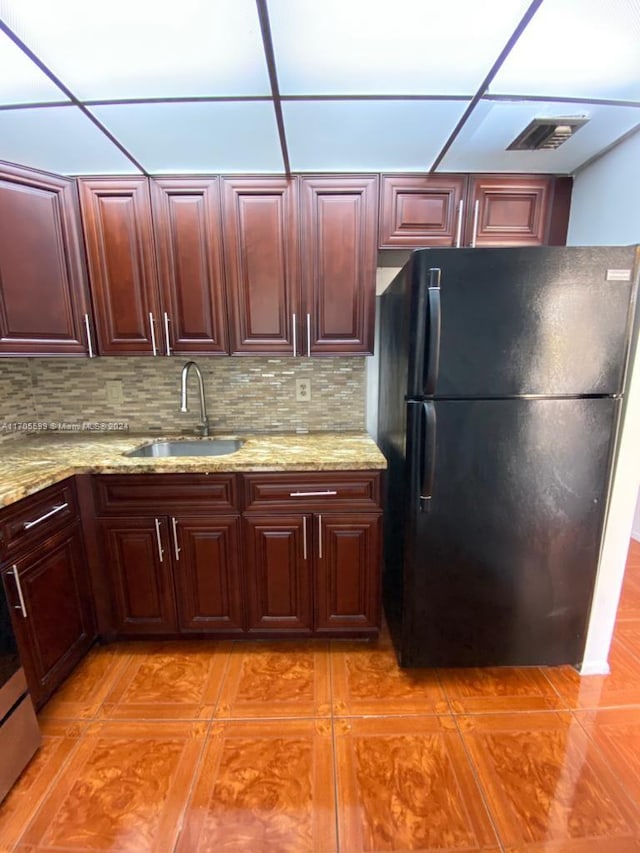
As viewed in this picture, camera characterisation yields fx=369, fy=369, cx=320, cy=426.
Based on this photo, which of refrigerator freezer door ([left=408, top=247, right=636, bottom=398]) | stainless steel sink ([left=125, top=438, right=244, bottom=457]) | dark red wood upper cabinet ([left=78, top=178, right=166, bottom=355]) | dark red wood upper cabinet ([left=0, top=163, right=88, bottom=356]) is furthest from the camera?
stainless steel sink ([left=125, top=438, right=244, bottom=457])

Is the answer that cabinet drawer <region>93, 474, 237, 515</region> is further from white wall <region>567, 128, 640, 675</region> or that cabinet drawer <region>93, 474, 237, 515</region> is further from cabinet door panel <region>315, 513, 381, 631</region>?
white wall <region>567, 128, 640, 675</region>

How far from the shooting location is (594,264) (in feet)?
4.16

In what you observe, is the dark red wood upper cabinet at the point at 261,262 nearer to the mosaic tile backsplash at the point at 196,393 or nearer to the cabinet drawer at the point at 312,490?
the mosaic tile backsplash at the point at 196,393

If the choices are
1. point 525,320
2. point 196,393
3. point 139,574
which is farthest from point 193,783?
point 525,320

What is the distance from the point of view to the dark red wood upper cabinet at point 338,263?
69.2 inches

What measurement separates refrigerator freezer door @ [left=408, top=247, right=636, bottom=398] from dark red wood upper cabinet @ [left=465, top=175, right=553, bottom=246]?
62 cm

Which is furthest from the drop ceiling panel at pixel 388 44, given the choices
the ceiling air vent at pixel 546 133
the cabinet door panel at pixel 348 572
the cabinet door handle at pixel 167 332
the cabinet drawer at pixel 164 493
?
the cabinet door panel at pixel 348 572

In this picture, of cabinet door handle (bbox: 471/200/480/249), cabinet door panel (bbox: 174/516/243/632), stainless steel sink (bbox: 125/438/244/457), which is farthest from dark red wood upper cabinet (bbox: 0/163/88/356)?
cabinet door handle (bbox: 471/200/480/249)

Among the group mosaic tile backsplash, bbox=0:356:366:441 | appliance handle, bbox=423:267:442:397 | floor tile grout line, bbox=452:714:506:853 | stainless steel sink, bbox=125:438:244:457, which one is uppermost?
appliance handle, bbox=423:267:442:397

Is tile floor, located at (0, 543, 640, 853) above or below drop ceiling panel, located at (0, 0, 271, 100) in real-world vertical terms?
below

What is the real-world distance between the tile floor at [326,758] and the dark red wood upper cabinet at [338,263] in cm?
155

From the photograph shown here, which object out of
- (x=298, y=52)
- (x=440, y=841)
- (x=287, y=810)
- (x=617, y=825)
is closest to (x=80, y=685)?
(x=287, y=810)

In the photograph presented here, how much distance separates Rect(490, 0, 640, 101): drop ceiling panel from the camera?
3.11 feet

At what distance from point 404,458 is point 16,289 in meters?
1.87
